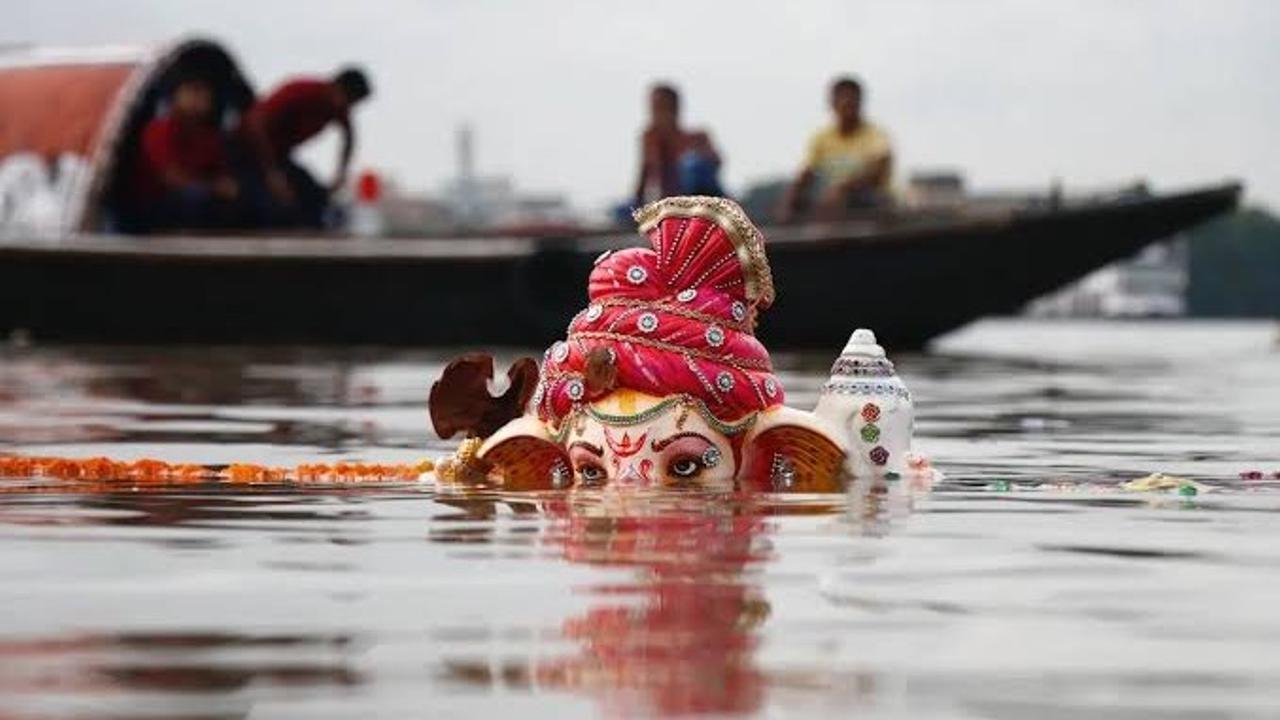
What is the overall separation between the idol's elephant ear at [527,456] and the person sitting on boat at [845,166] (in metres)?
14.0

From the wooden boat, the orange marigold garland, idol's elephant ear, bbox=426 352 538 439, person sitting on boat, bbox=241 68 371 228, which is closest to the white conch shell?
idol's elephant ear, bbox=426 352 538 439

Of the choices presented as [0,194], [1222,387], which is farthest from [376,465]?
[0,194]

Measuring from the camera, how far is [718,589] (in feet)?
18.4

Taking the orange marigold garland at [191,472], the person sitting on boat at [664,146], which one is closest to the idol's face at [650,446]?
the orange marigold garland at [191,472]

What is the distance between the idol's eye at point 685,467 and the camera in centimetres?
814

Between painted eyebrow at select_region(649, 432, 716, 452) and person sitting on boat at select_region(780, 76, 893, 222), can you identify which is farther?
person sitting on boat at select_region(780, 76, 893, 222)

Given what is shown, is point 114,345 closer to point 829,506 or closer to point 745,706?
point 829,506

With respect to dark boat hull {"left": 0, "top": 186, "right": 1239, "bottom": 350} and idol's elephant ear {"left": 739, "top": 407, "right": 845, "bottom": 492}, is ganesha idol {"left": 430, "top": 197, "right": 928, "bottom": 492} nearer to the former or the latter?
idol's elephant ear {"left": 739, "top": 407, "right": 845, "bottom": 492}

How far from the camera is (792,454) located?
8.23 meters

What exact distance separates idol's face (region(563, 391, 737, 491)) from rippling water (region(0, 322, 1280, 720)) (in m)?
0.30

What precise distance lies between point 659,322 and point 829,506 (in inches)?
30.7

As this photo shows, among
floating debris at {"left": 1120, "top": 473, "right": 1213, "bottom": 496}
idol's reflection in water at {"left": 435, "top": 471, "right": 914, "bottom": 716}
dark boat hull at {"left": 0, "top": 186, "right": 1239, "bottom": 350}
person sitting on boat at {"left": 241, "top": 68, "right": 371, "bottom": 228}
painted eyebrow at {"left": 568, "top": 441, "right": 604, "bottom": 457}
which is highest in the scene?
person sitting on boat at {"left": 241, "top": 68, "right": 371, "bottom": 228}

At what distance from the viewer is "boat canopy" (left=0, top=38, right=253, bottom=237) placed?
2592 centimetres

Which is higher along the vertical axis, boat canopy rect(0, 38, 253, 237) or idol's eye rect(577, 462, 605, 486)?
boat canopy rect(0, 38, 253, 237)
